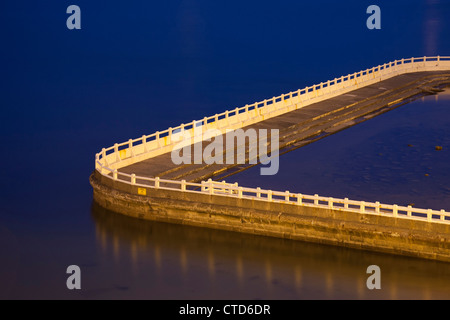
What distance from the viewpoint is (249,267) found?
36.5 metres

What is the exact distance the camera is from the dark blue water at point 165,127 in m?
35.5

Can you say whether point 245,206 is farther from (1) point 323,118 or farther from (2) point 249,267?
(1) point 323,118

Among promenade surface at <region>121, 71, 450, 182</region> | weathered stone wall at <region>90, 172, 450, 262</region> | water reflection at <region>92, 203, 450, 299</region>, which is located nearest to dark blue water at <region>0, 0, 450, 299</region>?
water reflection at <region>92, 203, 450, 299</region>

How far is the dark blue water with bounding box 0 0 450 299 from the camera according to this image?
3550cm

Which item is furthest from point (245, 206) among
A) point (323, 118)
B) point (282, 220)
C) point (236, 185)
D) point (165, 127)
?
point (165, 127)

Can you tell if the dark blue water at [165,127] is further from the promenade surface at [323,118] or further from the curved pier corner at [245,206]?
the promenade surface at [323,118]

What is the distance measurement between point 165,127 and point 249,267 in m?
36.5

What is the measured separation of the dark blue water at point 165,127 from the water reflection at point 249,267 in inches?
3.1

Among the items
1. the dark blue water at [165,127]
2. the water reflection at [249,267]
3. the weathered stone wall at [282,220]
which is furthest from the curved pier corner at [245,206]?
the dark blue water at [165,127]

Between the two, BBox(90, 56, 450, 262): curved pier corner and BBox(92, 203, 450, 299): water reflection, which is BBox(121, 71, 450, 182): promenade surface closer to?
BBox(90, 56, 450, 262): curved pier corner

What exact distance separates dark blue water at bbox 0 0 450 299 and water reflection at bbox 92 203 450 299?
8 cm
